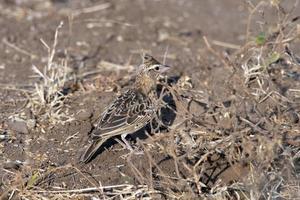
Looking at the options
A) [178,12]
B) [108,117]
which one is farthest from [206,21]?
[108,117]

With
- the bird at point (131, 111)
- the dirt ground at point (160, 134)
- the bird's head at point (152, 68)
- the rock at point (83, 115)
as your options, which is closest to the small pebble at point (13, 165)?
the dirt ground at point (160, 134)

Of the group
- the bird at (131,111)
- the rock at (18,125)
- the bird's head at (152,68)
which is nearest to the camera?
the bird at (131,111)

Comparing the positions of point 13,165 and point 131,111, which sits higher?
point 131,111

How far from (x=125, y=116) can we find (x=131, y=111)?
0.32ft

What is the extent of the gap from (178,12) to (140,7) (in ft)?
2.07

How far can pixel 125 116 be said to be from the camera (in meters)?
7.50

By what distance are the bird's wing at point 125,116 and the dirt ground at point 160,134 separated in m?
Result: 0.23

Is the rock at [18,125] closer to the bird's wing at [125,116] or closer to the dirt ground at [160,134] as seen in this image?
the dirt ground at [160,134]

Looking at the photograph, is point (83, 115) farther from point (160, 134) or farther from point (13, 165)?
point (160, 134)

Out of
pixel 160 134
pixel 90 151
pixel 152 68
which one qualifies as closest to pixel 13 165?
pixel 90 151

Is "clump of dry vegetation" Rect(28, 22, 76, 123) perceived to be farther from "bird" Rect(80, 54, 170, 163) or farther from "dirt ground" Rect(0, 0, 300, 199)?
"bird" Rect(80, 54, 170, 163)

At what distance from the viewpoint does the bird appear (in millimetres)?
7227

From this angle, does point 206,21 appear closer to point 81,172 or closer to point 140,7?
point 140,7

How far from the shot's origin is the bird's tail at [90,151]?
23.4 ft
